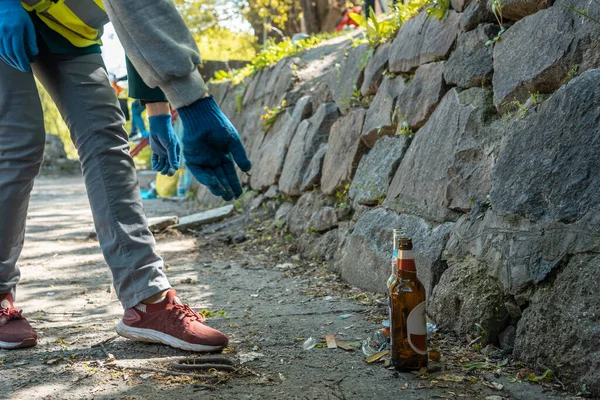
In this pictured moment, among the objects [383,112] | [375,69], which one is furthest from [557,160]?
[375,69]

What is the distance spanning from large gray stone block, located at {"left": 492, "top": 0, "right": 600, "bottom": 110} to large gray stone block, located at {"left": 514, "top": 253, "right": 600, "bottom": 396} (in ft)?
2.71

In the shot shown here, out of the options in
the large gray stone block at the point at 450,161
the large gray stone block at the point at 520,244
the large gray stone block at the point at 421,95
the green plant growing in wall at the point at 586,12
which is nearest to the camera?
the large gray stone block at the point at 520,244

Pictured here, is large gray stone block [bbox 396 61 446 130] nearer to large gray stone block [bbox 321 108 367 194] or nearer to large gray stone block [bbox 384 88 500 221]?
large gray stone block [bbox 384 88 500 221]

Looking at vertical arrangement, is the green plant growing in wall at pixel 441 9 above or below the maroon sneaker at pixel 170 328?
above

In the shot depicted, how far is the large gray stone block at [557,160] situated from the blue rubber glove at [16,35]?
1.92m

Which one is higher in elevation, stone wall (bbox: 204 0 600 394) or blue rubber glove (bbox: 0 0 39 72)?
blue rubber glove (bbox: 0 0 39 72)

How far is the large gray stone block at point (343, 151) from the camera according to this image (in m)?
4.45

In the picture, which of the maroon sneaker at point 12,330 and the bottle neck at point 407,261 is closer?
the bottle neck at point 407,261

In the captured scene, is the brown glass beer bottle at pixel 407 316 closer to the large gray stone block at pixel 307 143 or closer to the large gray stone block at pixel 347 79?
the large gray stone block at pixel 347 79

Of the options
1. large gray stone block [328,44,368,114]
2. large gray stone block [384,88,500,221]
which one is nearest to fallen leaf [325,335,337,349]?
large gray stone block [384,88,500,221]

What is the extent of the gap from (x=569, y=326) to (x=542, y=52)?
3.90ft

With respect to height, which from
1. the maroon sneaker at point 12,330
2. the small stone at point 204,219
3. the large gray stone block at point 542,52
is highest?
the large gray stone block at point 542,52

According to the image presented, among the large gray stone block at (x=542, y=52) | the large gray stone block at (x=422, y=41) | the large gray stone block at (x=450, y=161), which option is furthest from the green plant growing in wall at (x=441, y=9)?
the large gray stone block at (x=542, y=52)

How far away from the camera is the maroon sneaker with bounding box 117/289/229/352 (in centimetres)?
261
